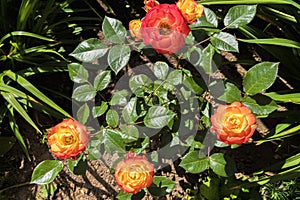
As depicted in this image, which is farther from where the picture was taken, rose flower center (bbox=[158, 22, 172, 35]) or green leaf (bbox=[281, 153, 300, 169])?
green leaf (bbox=[281, 153, 300, 169])

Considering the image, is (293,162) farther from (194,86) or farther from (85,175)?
(85,175)

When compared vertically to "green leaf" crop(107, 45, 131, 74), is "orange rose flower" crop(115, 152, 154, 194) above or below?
below

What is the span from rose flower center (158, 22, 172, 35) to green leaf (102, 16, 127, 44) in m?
0.14

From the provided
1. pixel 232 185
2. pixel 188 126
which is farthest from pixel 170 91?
pixel 232 185

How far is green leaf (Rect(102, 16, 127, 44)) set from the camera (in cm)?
124

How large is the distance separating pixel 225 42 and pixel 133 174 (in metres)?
0.46

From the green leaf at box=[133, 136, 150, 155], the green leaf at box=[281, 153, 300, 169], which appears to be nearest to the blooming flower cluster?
the green leaf at box=[133, 136, 150, 155]

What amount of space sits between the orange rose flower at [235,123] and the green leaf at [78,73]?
0.44m

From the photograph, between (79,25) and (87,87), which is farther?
(79,25)

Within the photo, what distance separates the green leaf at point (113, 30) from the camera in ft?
4.05

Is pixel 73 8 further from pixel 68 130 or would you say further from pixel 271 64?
pixel 271 64

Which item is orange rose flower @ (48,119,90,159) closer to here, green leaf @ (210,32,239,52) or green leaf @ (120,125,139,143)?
green leaf @ (120,125,139,143)

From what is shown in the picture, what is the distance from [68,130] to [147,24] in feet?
1.19

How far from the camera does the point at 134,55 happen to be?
6.45 feet
